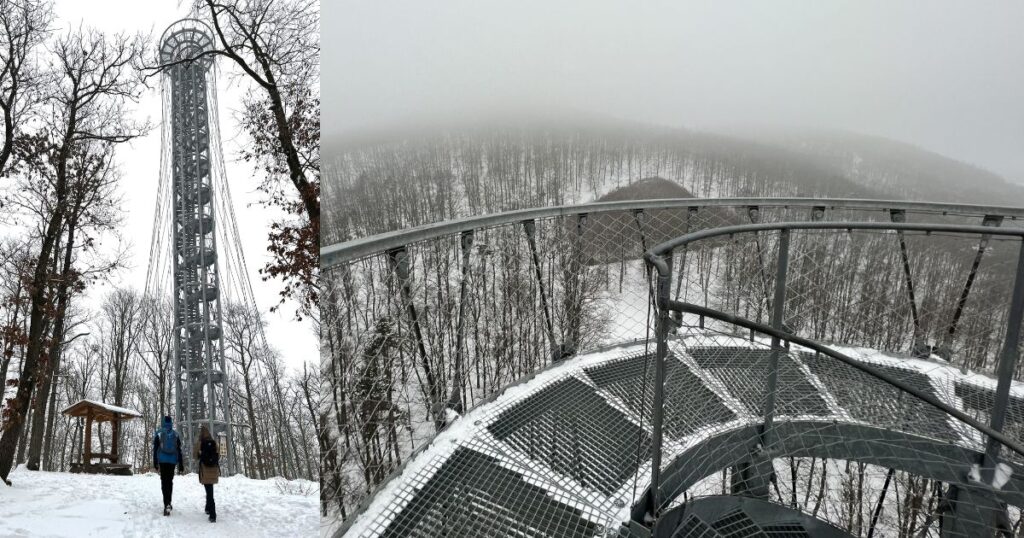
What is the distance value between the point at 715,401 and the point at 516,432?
816 mm

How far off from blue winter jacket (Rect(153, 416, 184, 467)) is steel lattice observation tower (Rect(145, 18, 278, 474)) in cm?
3

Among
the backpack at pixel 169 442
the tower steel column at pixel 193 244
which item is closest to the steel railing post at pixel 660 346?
the tower steel column at pixel 193 244

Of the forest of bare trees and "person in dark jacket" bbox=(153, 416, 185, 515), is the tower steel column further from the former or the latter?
the forest of bare trees

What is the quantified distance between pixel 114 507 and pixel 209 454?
0.21 m

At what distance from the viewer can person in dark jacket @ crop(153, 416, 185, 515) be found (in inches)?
47.9

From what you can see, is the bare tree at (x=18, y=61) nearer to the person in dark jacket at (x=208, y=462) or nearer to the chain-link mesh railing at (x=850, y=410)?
the person in dark jacket at (x=208, y=462)

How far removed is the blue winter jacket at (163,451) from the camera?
4.01ft

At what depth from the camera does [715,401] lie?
192 centimetres

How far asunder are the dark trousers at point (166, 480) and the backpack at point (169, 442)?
3 centimetres

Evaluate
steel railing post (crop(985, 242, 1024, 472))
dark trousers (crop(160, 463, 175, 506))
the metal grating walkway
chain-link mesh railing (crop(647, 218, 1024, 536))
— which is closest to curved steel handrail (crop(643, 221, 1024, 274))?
chain-link mesh railing (crop(647, 218, 1024, 536))

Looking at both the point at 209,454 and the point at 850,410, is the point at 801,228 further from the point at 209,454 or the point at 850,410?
the point at 209,454

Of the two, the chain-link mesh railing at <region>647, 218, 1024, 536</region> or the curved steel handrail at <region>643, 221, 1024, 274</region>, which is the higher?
the curved steel handrail at <region>643, 221, 1024, 274</region>

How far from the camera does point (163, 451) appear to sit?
4.12 ft

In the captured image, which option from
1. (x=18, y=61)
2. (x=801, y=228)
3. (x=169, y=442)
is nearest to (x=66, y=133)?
(x=18, y=61)
